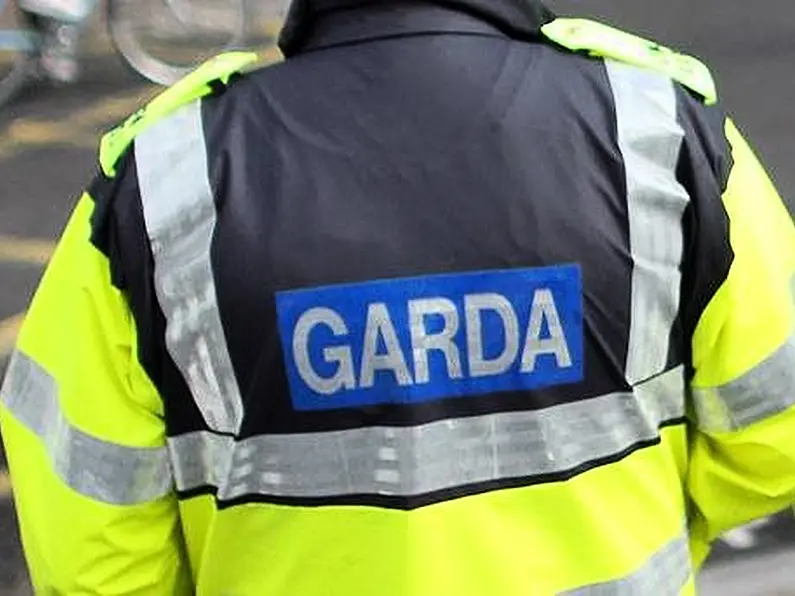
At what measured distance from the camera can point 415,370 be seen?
67.8 inches

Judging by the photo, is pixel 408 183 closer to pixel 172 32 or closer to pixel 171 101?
pixel 171 101

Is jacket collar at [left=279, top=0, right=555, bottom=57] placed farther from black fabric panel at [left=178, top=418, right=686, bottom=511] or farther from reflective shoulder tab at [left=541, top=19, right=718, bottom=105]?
black fabric panel at [left=178, top=418, right=686, bottom=511]

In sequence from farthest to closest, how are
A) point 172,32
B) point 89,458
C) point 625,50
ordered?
point 172,32, point 89,458, point 625,50

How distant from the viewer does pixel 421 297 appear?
67.1 inches

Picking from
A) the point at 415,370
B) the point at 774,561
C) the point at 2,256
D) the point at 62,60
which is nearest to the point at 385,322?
the point at 415,370

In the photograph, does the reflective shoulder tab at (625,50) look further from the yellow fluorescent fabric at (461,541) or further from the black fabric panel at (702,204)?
the yellow fluorescent fabric at (461,541)

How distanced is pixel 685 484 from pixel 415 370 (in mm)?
462

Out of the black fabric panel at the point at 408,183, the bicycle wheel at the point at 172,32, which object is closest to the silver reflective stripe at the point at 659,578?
the black fabric panel at the point at 408,183

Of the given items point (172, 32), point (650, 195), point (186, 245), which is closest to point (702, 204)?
point (650, 195)

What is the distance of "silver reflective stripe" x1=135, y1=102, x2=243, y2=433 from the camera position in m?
1.73

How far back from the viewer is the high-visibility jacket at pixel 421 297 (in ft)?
5.60

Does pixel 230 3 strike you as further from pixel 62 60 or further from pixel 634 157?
pixel 634 157

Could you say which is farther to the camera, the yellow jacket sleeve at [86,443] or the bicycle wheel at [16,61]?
the bicycle wheel at [16,61]

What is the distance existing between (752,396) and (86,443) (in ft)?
2.38
